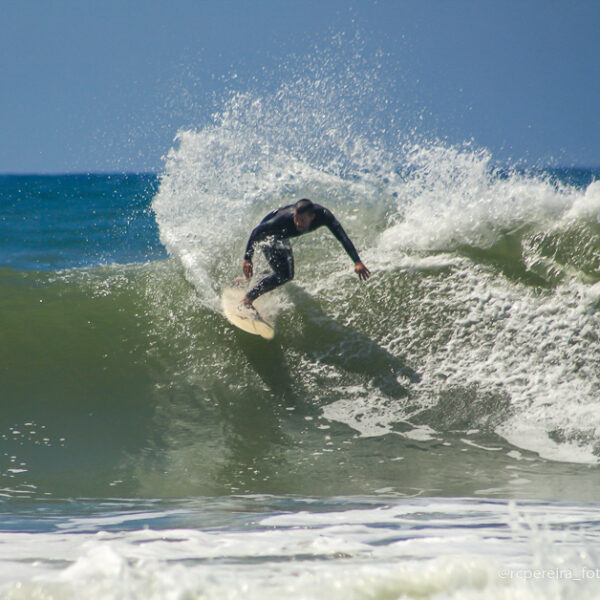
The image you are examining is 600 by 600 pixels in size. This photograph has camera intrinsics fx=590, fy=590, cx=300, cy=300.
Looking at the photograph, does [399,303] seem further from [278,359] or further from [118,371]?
[118,371]

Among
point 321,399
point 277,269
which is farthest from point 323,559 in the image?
point 277,269

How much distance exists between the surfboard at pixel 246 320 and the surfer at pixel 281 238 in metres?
0.12

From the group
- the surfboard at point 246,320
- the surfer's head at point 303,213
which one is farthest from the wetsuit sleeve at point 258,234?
the surfboard at point 246,320

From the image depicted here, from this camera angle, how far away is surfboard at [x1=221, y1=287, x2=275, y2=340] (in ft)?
18.4

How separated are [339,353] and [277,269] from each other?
99cm

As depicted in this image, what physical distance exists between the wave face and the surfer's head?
1.14 metres

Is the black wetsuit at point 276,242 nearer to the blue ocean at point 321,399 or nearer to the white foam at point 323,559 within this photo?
the blue ocean at point 321,399

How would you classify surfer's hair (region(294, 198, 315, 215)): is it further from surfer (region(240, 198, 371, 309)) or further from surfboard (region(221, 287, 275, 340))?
surfboard (region(221, 287, 275, 340))

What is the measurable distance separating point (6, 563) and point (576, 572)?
1.73m

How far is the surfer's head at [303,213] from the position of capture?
203 inches

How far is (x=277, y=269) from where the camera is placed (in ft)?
18.3

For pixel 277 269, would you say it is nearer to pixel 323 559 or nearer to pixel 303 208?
pixel 303 208

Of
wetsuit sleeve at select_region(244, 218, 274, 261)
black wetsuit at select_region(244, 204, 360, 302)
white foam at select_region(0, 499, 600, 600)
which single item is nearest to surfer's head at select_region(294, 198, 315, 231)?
black wetsuit at select_region(244, 204, 360, 302)

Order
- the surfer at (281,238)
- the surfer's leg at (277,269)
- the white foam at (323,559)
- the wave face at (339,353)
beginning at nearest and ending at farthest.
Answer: the white foam at (323,559) → the wave face at (339,353) → the surfer at (281,238) → the surfer's leg at (277,269)
